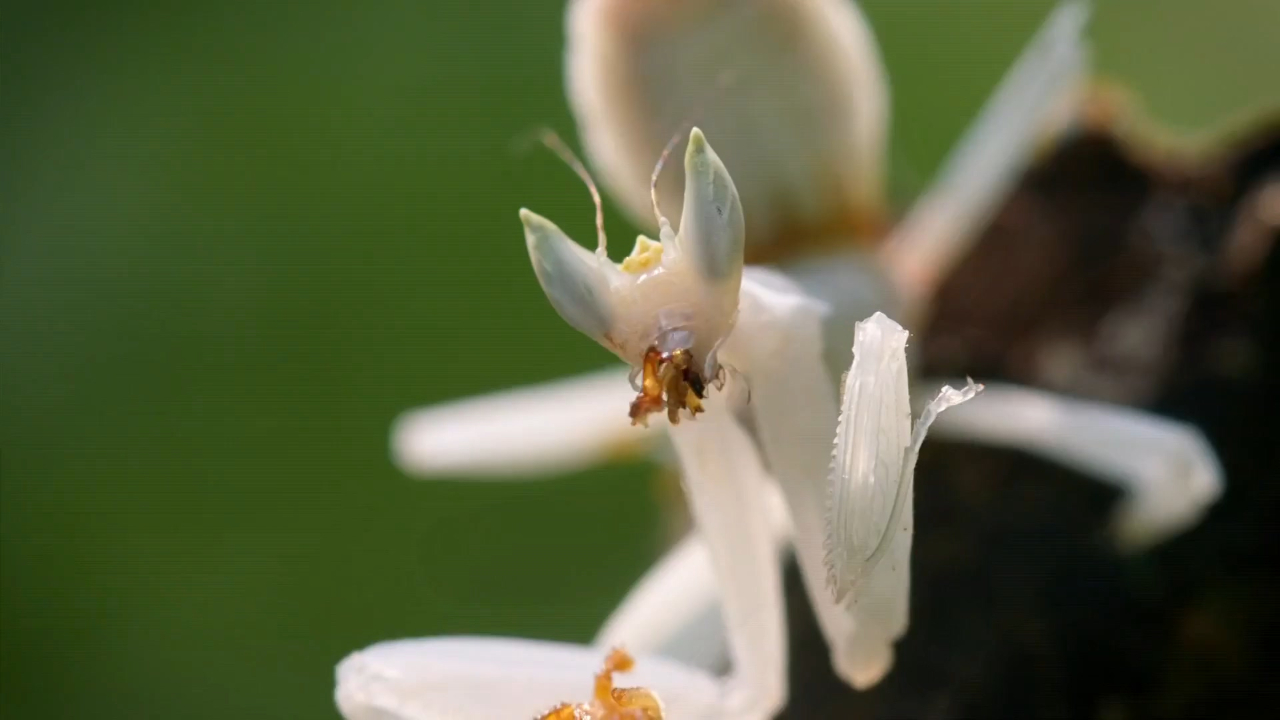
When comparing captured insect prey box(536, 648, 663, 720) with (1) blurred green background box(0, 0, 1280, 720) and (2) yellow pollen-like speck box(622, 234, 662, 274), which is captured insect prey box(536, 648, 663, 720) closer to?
(2) yellow pollen-like speck box(622, 234, 662, 274)

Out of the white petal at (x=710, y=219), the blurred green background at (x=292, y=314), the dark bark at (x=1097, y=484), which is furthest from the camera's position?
the blurred green background at (x=292, y=314)

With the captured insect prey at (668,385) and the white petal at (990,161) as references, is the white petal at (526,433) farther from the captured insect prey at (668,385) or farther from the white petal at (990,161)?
the captured insect prey at (668,385)

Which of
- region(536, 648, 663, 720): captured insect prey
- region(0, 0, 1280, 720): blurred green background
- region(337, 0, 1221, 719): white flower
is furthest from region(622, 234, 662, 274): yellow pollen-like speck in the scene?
region(0, 0, 1280, 720): blurred green background

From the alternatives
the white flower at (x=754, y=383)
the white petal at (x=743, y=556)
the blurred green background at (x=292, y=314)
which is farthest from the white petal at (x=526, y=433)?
the white petal at (x=743, y=556)

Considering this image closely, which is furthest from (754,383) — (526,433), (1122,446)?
(526,433)

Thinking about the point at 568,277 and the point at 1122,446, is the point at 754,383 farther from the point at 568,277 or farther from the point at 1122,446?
the point at 1122,446

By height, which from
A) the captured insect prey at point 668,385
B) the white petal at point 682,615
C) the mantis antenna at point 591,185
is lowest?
the white petal at point 682,615
